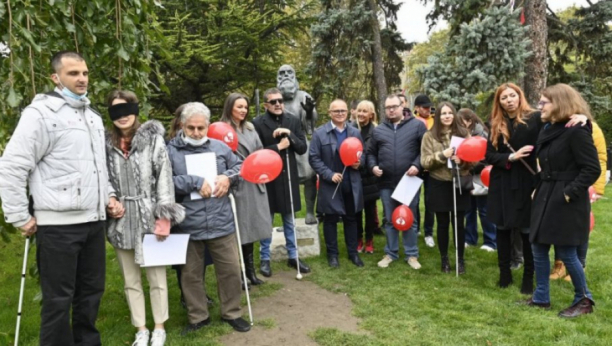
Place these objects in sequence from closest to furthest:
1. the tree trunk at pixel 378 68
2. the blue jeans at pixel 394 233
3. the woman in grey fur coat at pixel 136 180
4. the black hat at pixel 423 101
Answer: the woman in grey fur coat at pixel 136 180 → the blue jeans at pixel 394 233 → the black hat at pixel 423 101 → the tree trunk at pixel 378 68

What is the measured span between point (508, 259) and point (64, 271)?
3.83 metres

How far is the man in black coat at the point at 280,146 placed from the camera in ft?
15.3

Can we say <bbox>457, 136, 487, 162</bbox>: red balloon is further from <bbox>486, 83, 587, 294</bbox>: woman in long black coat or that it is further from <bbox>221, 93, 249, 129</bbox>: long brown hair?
<bbox>221, 93, 249, 129</bbox>: long brown hair

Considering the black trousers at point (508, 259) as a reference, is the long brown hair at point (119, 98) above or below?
above

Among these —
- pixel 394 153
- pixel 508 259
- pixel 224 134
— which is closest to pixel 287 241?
pixel 394 153

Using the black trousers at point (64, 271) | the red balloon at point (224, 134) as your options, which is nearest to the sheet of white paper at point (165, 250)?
the black trousers at point (64, 271)

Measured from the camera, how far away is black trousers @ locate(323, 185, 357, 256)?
16.6 feet

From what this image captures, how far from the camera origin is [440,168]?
188 inches

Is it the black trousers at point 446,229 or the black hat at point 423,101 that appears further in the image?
the black hat at point 423,101

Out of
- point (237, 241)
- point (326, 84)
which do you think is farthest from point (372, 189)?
point (326, 84)

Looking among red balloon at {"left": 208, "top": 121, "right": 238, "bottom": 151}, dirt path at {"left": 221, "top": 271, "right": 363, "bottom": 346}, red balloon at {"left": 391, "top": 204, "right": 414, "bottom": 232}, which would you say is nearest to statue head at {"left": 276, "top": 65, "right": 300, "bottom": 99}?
red balloon at {"left": 208, "top": 121, "right": 238, "bottom": 151}

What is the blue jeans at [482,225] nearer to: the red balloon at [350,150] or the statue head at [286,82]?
the red balloon at [350,150]

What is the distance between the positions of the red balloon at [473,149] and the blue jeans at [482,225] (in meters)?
A: 1.49

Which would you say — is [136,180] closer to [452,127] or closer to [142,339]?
[142,339]
